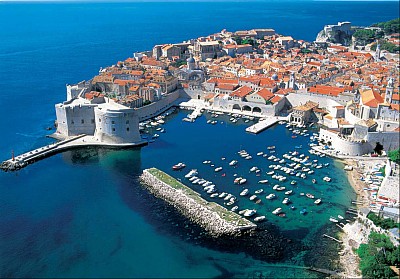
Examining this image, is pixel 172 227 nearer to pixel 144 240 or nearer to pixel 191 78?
pixel 144 240

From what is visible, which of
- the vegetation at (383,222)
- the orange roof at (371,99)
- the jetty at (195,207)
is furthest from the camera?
the orange roof at (371,99)

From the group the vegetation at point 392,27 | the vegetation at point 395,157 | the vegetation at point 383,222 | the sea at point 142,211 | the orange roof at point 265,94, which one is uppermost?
the vegetation at point 392,27

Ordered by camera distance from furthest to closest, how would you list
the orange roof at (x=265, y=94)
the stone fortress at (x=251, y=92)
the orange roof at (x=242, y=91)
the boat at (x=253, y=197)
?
the orange roof at (x=242, y=91), the orange roof at (x=265, y=94), the stone fortress at (x=251, y=92), the boat at (x=253, y=197)

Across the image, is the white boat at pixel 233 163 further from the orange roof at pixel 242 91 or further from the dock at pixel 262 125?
the orange roof at pixel 242 91

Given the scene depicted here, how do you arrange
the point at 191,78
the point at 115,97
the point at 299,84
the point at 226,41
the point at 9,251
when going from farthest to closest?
the point at 226,41
the point at 191,78
the point at 299,84
the point at 115,97
the point at 9,251

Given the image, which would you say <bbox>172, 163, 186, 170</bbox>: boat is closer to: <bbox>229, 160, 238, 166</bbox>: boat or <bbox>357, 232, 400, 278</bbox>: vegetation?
<bbox>229, 160, 238, 166</bbox>: boat

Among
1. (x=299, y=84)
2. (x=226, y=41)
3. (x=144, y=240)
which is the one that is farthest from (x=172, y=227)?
(x=226, y=41)

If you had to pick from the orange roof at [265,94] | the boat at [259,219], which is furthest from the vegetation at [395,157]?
the orange roof at [265,94]

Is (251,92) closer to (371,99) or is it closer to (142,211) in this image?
(371,99)
